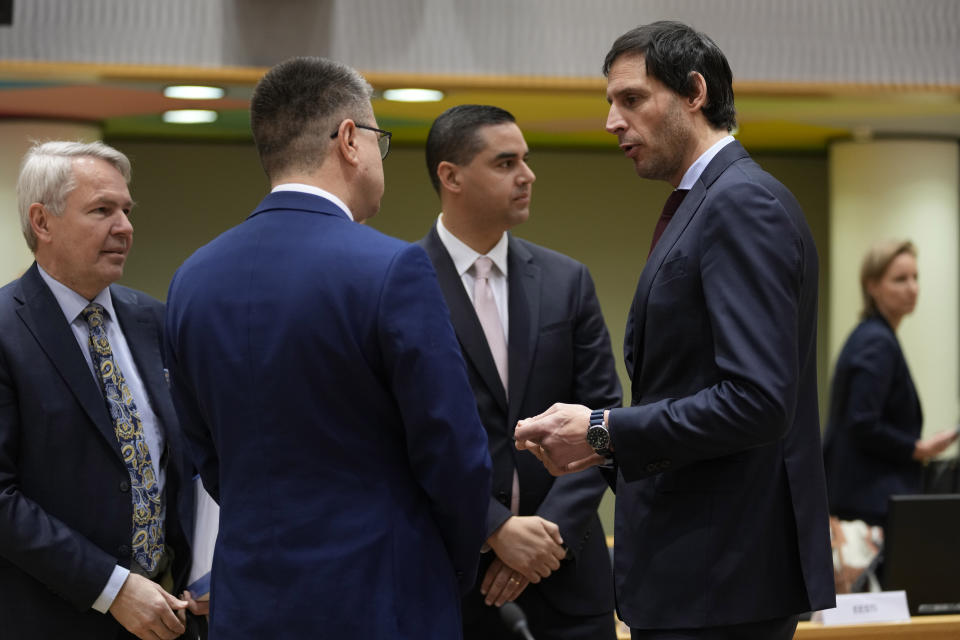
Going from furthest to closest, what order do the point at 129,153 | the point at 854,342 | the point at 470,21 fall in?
the point at 129,153, the point at 470,21, the point at 854,342

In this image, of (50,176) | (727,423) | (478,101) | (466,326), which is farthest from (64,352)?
(478,101)

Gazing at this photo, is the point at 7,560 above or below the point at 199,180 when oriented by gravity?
below

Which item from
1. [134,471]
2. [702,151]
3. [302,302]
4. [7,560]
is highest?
[702,151]

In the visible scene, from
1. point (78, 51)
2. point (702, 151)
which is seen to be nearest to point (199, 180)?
point (78, 51)

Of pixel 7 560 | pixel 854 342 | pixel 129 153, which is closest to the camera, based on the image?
pixel 7 560

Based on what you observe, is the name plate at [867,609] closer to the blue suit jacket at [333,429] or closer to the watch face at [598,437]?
the watch face at [598,437]

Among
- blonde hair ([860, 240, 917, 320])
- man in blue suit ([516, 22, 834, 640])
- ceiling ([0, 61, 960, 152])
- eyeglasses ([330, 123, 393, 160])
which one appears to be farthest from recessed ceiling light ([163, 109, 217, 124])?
man in blue suit ([516, 22, 834, 640])

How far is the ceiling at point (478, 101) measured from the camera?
4.77 metres

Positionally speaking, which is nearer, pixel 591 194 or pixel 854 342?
pixel 854 342

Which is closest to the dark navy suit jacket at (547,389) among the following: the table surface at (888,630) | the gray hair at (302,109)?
the table surface at (888,630)

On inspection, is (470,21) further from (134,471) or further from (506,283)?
(134,471)

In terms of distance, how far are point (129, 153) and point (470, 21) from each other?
2907mm

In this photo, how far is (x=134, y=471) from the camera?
242cm

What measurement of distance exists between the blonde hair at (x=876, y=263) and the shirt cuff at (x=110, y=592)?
11.3ft
